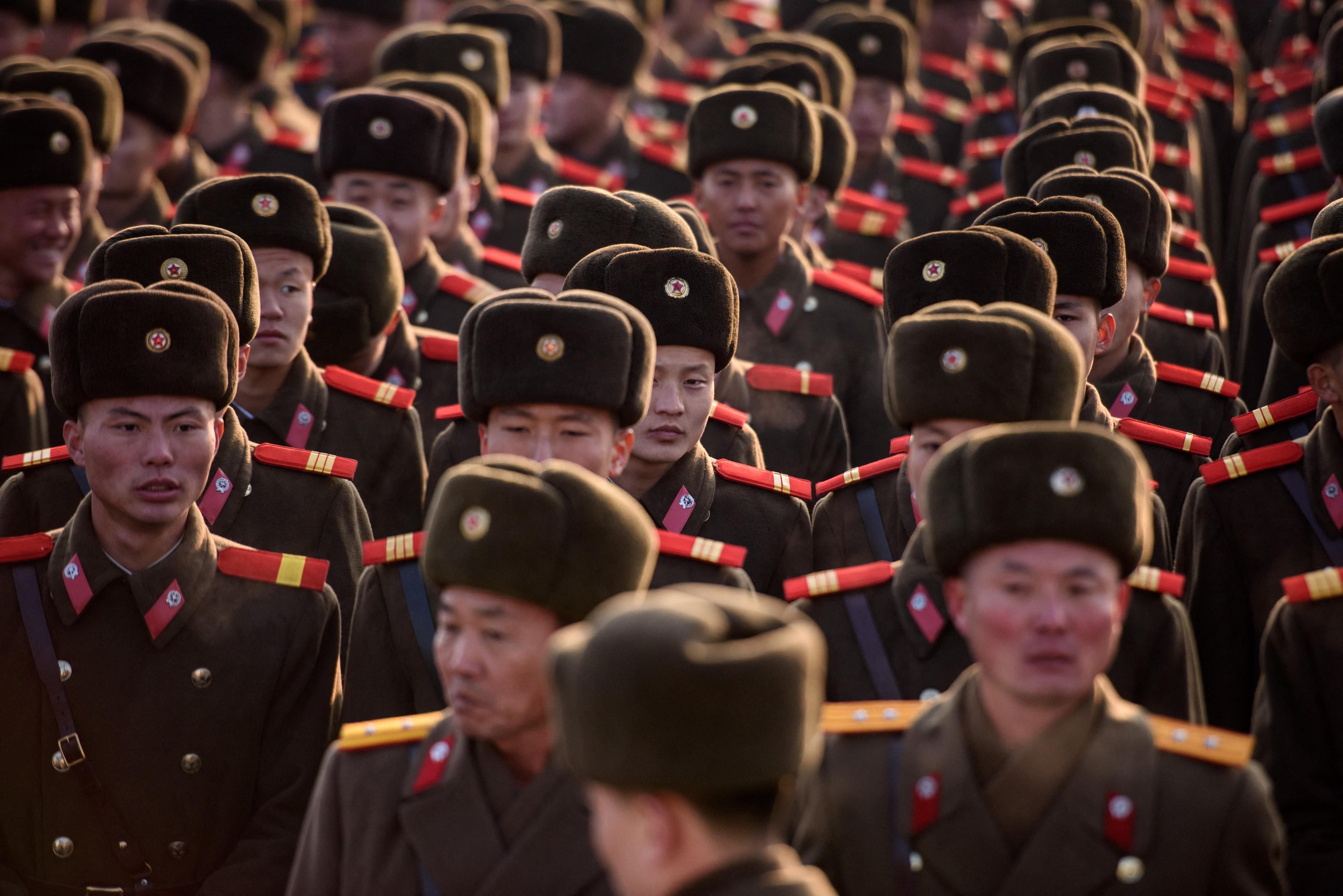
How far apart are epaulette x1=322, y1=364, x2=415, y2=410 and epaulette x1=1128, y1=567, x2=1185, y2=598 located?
9.18ft

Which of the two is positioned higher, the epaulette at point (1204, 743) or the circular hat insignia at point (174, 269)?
the circular hat insignia at point (174, 269)

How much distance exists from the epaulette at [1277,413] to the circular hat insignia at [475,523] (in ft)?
9.98

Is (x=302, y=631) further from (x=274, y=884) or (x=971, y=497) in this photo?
(x=971, y=497)

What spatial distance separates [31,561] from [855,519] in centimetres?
227

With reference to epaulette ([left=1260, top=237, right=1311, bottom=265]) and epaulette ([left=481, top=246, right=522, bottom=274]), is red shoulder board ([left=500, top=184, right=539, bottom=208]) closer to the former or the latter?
epaulette ([left=481, top=246, right=522, bottom=274])

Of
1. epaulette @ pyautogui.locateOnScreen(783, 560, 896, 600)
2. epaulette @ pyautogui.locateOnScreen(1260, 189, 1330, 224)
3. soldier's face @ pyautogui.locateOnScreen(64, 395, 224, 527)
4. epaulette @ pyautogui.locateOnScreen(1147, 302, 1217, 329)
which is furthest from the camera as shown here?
epaulette @ pyautogui.locateOnScreen(1260, 189, 1330, 224)

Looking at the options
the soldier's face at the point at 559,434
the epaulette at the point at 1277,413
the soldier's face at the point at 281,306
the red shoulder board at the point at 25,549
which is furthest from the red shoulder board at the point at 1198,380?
the red shoulder board at the point at 25,549

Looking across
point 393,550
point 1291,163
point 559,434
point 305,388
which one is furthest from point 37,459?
point 1291,163

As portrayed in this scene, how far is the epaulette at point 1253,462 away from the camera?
17.3 feet

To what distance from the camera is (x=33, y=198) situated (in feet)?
25.2

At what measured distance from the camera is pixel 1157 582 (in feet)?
14.5

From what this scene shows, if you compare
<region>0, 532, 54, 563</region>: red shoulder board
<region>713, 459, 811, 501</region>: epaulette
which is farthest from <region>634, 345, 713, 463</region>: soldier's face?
<region>0, 532, 54, 563</region>: red shoulder board

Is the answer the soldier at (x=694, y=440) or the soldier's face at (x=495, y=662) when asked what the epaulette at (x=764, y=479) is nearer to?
the soldier at (x=694, y=440)

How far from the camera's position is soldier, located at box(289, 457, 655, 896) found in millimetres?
3639
